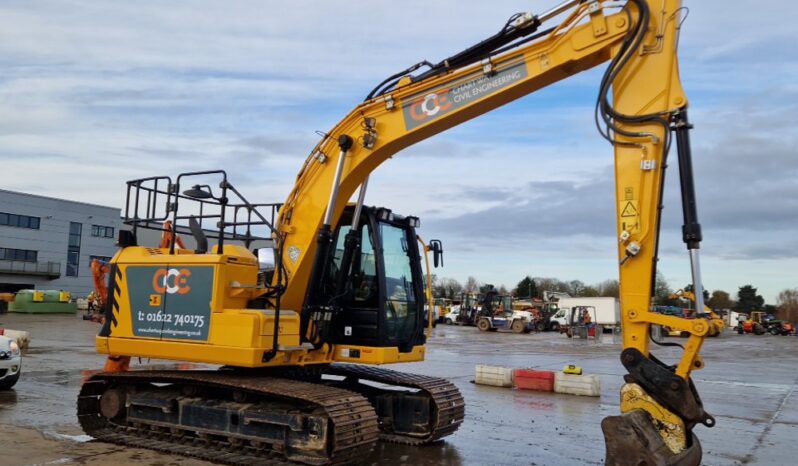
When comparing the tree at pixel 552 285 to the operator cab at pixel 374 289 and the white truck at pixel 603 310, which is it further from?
the operator cab at pixel 374 289

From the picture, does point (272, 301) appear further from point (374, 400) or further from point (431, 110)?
point (431, 110)

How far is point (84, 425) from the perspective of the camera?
28.3 feet

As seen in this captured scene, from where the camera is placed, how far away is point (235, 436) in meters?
7.59

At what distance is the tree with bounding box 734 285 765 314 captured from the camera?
365 ft

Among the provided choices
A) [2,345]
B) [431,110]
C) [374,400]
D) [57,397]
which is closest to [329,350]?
[374,400]

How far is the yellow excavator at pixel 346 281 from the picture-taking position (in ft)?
20.3

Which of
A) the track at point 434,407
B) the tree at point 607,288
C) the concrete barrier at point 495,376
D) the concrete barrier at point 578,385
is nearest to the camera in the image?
the track at point 434,407

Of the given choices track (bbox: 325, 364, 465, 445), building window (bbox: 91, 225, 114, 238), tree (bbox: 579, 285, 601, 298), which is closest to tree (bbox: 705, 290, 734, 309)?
tree (bbox: 579, 285, 601, 298)

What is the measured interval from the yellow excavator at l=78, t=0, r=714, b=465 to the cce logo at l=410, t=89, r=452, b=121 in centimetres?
2

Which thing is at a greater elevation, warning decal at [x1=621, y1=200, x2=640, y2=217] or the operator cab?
warning decal at [x1=621, y1=200, x2=640, y2=217]

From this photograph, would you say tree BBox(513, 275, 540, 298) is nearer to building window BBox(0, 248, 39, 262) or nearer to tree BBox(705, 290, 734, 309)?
tree BBox(705, 290, 734, 309)

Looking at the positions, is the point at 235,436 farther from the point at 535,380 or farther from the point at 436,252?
the point at 535,380

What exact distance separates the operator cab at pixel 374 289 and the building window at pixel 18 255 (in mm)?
66145

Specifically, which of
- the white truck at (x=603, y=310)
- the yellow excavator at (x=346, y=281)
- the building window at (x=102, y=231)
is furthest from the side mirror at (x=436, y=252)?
the building window at (x=102, y=231)
